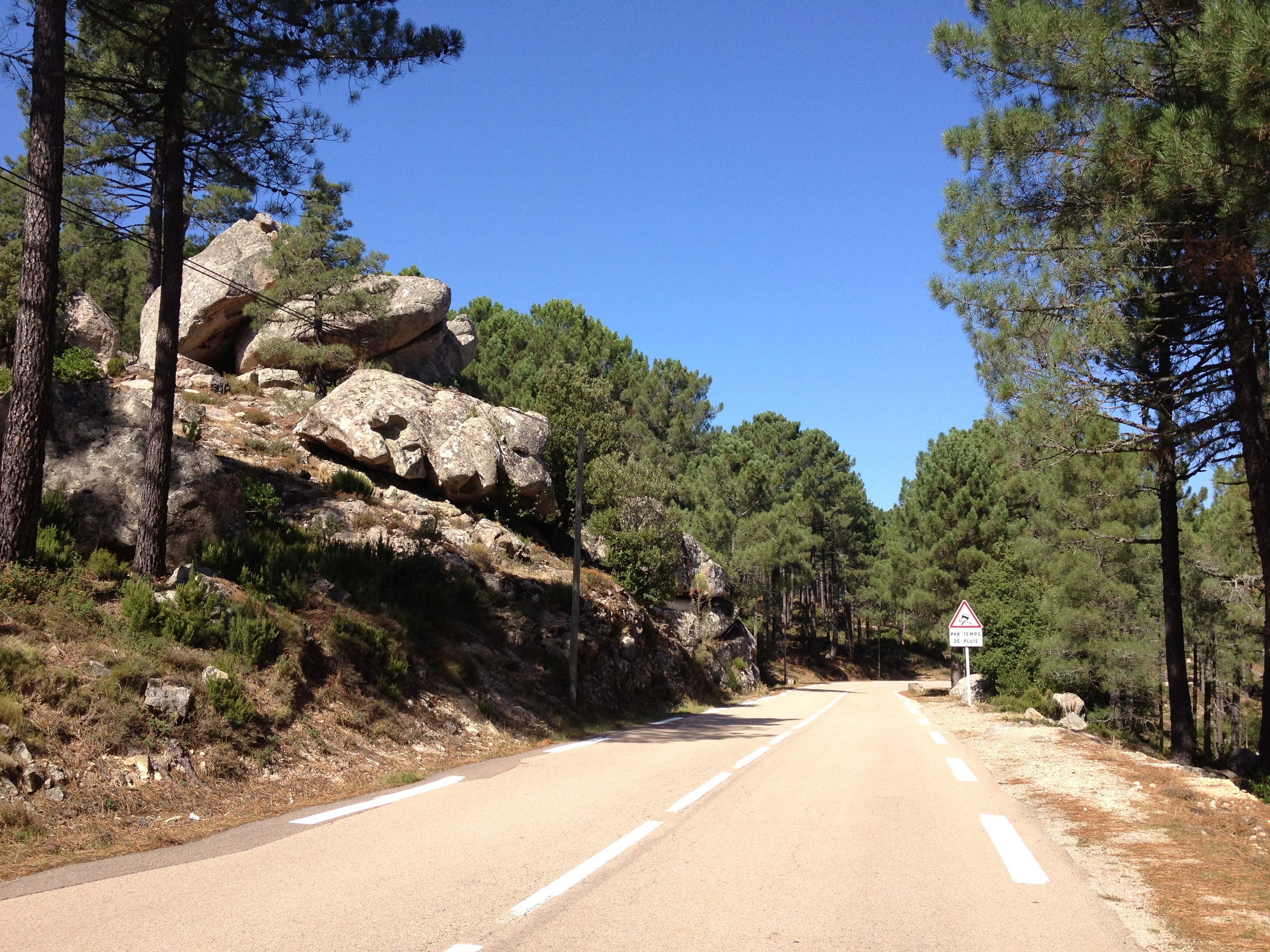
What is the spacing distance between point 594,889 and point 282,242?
2738cm

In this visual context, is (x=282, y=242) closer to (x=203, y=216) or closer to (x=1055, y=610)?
(x=203, y=216)

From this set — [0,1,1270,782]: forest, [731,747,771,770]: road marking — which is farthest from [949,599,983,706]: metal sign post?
[731,747,771,770]: road marking

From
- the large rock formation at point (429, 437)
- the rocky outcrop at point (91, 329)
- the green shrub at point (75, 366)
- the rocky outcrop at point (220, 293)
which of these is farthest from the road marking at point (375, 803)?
the rocky outcrop at point (220, 293)

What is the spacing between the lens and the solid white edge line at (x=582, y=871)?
462 centimetres

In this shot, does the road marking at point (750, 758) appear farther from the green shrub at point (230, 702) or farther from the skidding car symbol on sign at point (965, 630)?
the skidding car symbol on sign at point (965, 630)

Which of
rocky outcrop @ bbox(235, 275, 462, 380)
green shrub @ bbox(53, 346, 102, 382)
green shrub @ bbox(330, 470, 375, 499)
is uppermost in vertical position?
rocky outcrop @ bbox(235, 275, 462, 380)

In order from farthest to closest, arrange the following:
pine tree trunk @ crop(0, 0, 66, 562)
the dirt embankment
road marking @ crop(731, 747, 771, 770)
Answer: road marking @ crop(731, 747, 771, 770) → pine tree trunk @ crop(0, 0, 66, 562) → the dirt embankment

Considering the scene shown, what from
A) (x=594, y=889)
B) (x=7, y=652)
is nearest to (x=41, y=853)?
(x=7, y=652)

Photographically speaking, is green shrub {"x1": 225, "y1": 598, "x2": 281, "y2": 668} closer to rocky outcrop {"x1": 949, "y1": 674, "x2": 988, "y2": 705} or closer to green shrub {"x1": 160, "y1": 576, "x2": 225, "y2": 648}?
green shrub {"x1": 160, "y1": 576, "x2": 225, "y2": 648}

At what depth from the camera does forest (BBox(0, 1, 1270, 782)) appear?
33.9 ft

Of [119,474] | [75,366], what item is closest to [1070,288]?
[119,474]

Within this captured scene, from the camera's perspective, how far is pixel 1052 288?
39.7 feet

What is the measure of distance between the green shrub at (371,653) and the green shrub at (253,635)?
3.89ft

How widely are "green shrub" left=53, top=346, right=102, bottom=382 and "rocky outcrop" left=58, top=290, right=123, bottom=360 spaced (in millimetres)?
10685
